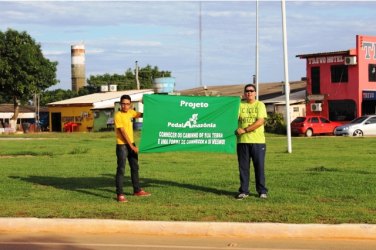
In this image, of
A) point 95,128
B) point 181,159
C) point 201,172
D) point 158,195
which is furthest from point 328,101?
point 158,195

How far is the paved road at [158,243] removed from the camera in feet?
28.3

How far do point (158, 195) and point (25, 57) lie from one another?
55.4 m

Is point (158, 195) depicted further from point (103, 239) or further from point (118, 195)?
point (103, 239)

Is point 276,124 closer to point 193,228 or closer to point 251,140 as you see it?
point 251,140

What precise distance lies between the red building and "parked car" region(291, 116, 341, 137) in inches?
208

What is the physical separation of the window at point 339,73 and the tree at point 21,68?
2907cm

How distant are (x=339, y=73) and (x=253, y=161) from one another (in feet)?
140

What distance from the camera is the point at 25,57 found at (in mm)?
64812

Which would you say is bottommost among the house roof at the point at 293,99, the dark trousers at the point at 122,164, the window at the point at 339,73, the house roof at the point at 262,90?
the dark trousers at the point at 122,164

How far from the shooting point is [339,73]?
173 ft

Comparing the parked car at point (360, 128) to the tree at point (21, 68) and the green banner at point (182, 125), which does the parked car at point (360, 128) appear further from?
the tree at point (21, 68)

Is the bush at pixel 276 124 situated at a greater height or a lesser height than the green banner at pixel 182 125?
lesser

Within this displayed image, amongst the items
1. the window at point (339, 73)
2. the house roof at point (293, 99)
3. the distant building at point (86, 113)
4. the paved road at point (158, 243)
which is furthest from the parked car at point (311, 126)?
the paved road at point (158, 243)

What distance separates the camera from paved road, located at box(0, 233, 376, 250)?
8.63m
